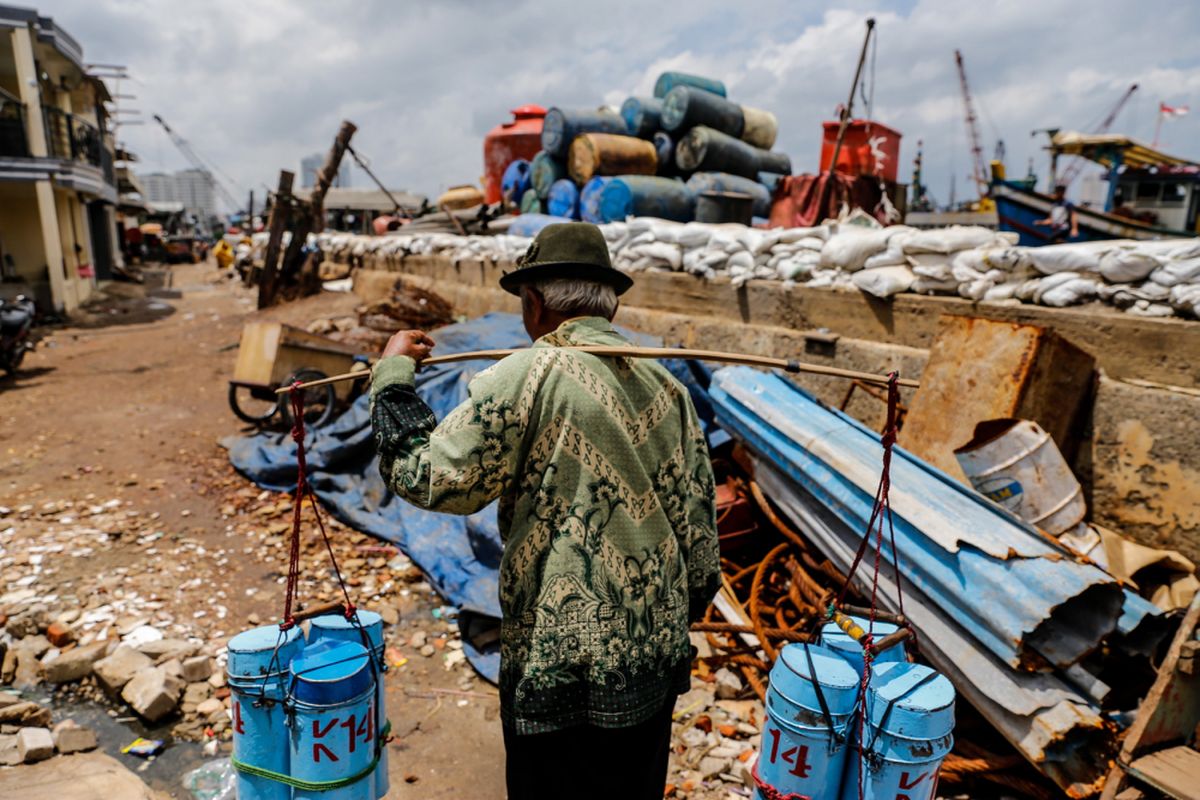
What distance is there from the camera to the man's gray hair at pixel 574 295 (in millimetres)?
1735

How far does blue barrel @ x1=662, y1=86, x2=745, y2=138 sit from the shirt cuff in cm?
987

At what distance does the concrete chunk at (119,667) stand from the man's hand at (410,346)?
2636 mm

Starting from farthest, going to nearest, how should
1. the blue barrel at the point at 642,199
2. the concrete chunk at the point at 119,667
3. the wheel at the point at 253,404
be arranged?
the blue barrel at the point at 642,199
the wheel at the point at 253,404
the concrete chunk at the point at 119,667

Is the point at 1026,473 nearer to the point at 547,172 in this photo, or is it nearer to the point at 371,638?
the point at 371,638

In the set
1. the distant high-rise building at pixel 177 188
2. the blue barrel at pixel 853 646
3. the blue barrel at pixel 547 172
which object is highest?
the distant high-rise building at pixel 177 188

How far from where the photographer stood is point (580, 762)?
168 centimetres

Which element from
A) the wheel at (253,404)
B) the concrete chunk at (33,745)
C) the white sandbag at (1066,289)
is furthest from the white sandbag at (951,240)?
the wheel at (253,404)

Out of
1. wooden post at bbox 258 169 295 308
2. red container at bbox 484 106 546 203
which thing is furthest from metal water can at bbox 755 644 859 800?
red container at bbox 484 106 546 203


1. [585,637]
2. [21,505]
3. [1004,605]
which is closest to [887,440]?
[585,637]

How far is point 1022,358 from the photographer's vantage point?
351 cm

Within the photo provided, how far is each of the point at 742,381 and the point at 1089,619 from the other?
206 centimetres

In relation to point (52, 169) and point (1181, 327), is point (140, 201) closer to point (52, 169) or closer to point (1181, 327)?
point (52, 169)

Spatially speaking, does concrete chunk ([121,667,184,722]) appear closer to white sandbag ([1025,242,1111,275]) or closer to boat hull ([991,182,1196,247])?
white sandbag ([1025,242,1111,275])

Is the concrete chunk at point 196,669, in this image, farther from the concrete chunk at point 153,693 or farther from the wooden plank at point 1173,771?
the wooden plank at point 1173,771
